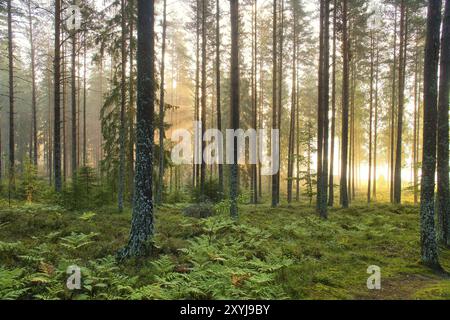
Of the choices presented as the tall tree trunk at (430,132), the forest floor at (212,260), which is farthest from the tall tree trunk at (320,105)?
the tall tree trunk at (430,132)

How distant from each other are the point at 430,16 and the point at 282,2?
52.7 feet

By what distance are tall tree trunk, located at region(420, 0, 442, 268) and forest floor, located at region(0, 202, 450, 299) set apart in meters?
0.74

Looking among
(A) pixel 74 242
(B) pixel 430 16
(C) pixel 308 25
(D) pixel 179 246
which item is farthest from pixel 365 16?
(A) pixel 74 242

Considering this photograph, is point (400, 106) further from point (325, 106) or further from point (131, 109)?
point (131, 109)

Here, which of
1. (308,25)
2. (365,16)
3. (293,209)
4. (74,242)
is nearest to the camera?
(74,242)

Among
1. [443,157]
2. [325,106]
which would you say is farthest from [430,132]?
[325,106]

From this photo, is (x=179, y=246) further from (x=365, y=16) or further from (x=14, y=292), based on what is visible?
(x=365, y=16)

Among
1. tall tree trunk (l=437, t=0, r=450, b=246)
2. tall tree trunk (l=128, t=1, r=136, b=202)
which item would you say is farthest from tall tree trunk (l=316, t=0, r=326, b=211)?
tall tree trunk (l=128, t=1, r=136, b=202)

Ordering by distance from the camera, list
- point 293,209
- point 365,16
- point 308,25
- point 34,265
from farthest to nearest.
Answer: point 308,25 < point 365,16 < point 293,209 < point 34,265

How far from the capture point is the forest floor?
6543 millimetres

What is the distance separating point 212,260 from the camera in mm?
8281

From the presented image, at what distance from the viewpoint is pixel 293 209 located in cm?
1953

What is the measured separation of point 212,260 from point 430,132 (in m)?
7.25

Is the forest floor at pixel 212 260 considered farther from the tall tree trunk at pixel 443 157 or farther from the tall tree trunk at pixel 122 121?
the tall tree trunk at pixel 122 121
